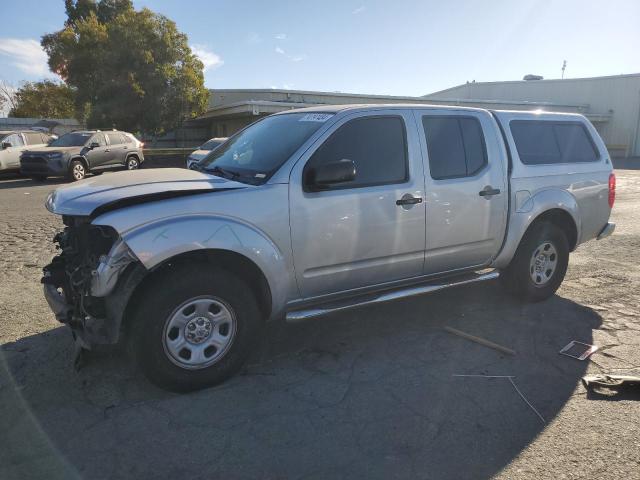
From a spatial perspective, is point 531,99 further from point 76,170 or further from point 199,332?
point 199,332

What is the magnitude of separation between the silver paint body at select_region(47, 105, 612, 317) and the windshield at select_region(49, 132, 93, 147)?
1540 cm

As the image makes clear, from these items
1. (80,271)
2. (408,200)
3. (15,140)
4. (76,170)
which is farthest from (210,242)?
(15,140)

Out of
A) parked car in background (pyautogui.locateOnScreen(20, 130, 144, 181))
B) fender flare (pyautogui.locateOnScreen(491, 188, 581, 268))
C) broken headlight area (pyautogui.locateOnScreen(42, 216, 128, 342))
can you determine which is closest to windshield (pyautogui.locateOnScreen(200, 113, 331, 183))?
broken headlight area (pyautogui.locateOnScreen(42, 216, 128, 342))

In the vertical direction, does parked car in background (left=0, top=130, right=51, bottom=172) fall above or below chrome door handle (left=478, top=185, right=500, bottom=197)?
above

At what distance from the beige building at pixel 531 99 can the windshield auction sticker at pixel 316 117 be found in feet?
77.8

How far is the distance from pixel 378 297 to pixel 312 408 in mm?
1163

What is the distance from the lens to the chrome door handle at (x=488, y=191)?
14.9 ft

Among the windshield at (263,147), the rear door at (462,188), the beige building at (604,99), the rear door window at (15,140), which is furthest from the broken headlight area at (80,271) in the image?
the beige building at (604,99)

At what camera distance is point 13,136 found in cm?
1789

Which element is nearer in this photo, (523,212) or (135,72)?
(523,212)

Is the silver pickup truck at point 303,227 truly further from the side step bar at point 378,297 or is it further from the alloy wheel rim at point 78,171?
the alloy wheel rim at point 78,171

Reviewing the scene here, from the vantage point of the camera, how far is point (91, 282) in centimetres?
312

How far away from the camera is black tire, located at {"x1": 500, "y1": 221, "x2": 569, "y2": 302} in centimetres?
504

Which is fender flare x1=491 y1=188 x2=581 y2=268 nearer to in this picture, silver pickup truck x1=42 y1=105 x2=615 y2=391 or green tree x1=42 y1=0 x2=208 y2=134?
silver pickup truck x1=42 y1=105 x2=615 y2=391
